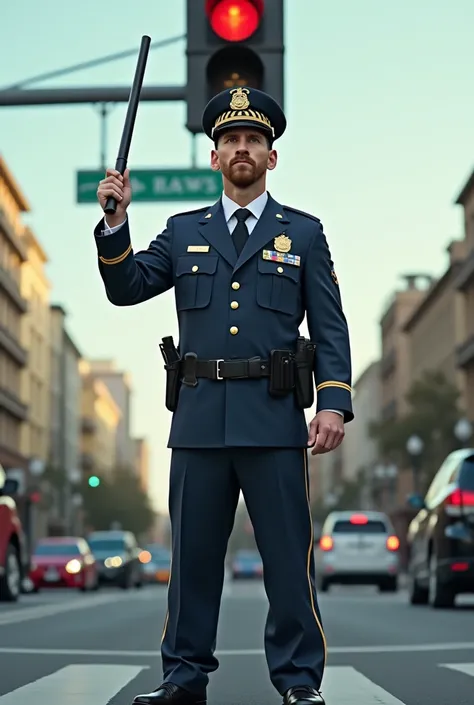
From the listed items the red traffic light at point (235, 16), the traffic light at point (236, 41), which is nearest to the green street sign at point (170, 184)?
the traffic light at point (236, 41)

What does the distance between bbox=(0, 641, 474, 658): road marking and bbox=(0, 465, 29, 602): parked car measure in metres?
8.51

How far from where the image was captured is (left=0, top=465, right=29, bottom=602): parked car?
19.0m

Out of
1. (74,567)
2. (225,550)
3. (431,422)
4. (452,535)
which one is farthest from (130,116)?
(431,422)

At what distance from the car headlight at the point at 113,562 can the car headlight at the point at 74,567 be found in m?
6.28

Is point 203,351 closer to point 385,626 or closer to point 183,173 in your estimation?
point 385,626

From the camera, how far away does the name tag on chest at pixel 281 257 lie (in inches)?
223

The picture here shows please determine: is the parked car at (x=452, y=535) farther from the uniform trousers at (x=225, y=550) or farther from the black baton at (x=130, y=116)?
the uniform trousers at (x=225, y=550)

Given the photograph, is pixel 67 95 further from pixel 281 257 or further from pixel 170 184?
pixel 170 184

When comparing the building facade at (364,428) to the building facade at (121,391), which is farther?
the building facade at (121,391)

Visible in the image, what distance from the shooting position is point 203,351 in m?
5.61

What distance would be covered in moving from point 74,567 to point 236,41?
2922 cm

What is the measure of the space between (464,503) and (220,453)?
12548 mm

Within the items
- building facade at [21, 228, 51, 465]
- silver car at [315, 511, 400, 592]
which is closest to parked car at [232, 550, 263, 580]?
building facade at [21, 228, 51, 465]

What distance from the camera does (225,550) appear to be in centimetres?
552
